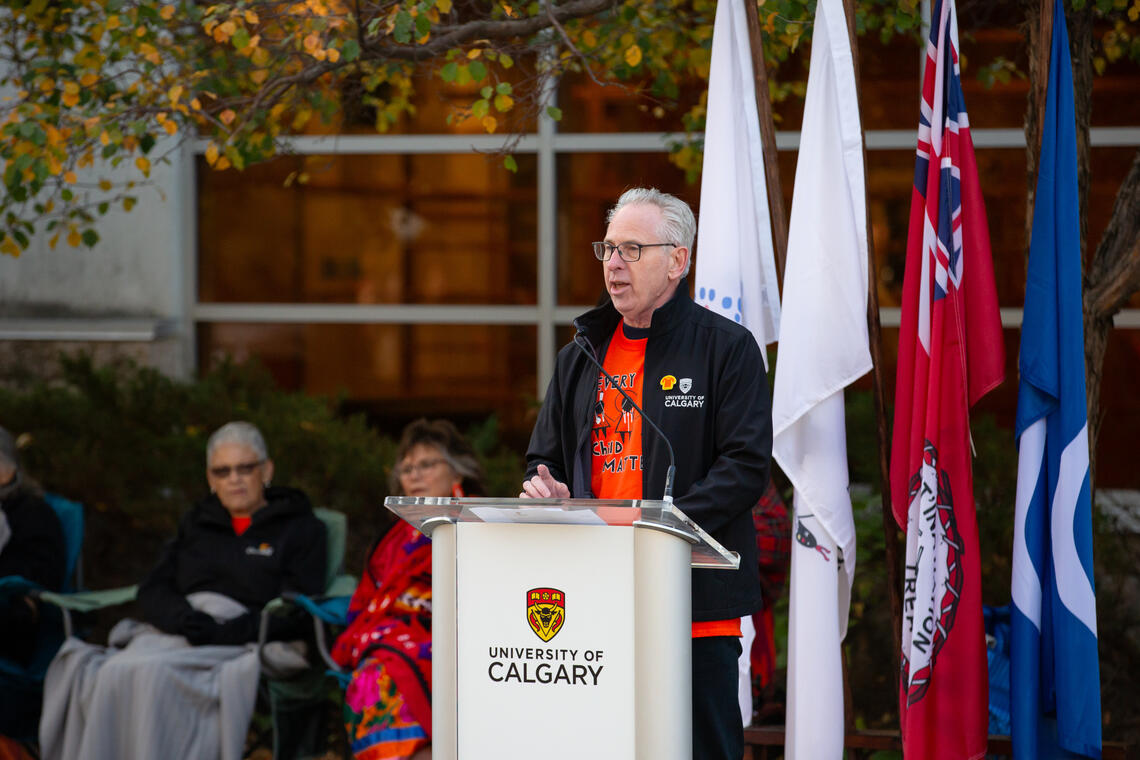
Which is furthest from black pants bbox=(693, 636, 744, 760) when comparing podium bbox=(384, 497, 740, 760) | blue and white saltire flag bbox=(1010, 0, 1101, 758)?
blue and white saltire flag bbox=(1010, 0, 1101, 758)

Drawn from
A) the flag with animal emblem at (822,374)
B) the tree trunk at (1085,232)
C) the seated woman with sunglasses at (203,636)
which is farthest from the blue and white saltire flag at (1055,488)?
the seated woman with sunglasses at (203,636)

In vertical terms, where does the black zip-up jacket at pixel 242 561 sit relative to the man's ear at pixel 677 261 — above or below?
below

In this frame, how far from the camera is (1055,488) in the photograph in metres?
3.46

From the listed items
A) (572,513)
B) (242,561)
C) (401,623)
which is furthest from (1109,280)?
(242,561)

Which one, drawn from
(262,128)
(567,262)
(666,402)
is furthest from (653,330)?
(567,262)

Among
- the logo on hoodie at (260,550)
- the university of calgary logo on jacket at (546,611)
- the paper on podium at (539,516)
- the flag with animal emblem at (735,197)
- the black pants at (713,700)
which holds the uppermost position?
the flag with animal emblem at (735,197)

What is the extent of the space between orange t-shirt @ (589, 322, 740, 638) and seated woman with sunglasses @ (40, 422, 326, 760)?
199 cm

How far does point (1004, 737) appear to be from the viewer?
3705 mm

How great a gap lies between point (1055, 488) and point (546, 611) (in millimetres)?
1579

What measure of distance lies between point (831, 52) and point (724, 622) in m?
1.65

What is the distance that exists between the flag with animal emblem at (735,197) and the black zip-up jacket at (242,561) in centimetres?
195

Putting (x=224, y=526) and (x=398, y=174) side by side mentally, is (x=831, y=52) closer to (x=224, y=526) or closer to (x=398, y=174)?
(x=224, y=526)

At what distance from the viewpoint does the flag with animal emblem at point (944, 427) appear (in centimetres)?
346

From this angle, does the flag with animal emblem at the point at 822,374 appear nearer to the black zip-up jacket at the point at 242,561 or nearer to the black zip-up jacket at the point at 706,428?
the black zip-up jacket at the point at 706,428
